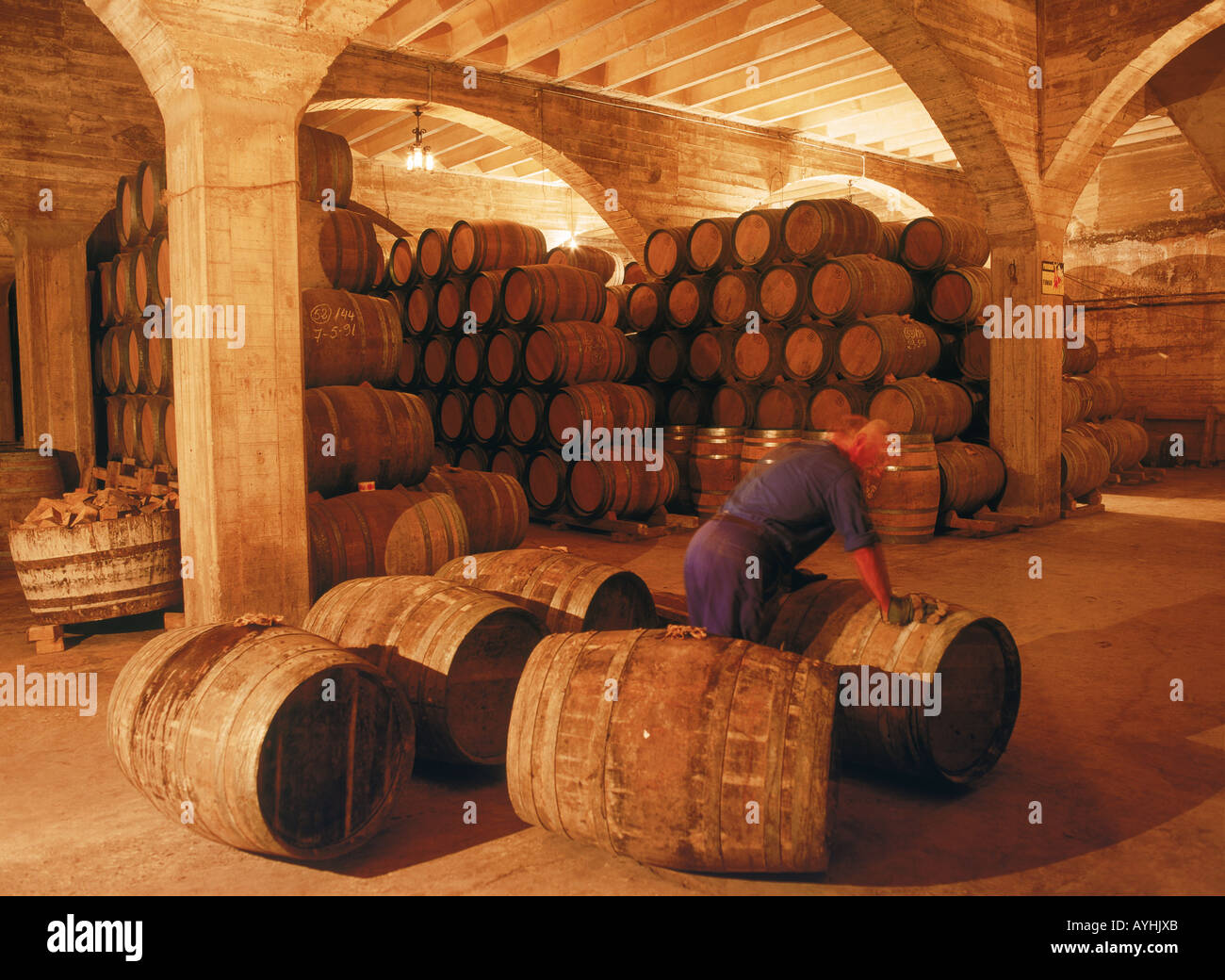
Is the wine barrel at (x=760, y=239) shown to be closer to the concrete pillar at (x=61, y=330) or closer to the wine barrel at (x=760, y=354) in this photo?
the wine barrel at (x=760, y=354)

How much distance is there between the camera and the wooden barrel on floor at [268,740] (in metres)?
2.71

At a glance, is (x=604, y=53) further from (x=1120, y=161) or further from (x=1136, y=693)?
(x=1120, y=161)

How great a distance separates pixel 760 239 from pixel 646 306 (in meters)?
1.50

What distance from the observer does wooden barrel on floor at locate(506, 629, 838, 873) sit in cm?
253

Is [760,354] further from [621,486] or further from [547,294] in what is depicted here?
[547,294]

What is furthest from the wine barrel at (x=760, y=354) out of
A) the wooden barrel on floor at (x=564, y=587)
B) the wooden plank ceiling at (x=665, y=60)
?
the wooden barrel on floor at (x=564, y=587)

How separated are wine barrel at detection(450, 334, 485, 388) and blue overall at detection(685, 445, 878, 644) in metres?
6.62

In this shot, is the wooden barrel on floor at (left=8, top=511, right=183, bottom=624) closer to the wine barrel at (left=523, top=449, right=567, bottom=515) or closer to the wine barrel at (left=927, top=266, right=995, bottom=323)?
the wine barrel at (left=523, top=449, right=567, bottom=515)

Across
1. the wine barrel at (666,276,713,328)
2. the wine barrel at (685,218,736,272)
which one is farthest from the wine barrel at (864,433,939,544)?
the wine barrel at (685,218,736,272)

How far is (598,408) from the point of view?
28.9 feet

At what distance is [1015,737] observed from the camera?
3795mm

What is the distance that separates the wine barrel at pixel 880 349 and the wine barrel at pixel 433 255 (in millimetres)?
4244

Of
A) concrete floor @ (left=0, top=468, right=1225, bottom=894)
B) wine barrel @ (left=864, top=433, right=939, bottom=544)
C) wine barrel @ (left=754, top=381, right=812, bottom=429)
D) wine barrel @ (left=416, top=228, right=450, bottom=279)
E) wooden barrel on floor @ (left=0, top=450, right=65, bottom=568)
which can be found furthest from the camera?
wine barrel @ (left=416, top=228, right=450, bottom=279)

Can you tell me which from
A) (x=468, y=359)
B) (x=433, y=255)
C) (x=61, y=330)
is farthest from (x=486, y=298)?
(x=61, y=330)
